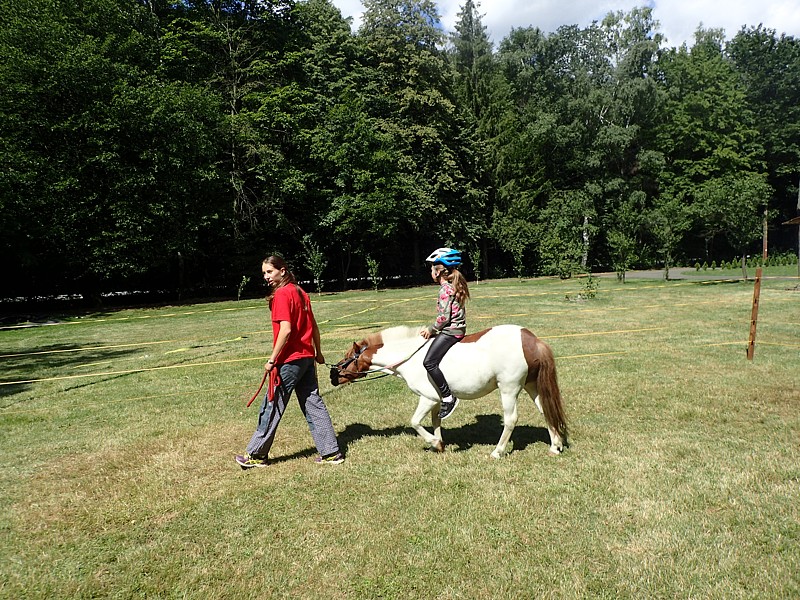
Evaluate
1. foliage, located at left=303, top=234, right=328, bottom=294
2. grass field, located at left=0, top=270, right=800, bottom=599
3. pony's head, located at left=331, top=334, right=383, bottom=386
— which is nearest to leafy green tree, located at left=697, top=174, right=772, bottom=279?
grass field, located at left=0, top=270, right=800, bottom=599

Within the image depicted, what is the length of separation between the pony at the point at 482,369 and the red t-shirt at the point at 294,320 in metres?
0.68

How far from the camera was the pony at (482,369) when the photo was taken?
18.1 feet

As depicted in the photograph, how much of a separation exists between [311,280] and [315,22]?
18.6 meters

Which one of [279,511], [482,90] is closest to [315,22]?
[482,90]

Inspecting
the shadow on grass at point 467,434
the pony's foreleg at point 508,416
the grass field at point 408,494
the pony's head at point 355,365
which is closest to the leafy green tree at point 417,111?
the grass field at point 408,494

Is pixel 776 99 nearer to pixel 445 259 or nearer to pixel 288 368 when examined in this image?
pixel 445 259

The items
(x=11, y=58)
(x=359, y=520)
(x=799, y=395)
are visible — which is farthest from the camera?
(x=11, y=58)

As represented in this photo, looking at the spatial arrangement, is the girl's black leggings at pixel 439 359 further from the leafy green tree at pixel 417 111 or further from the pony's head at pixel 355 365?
the leafy green tree at pixel 417 111

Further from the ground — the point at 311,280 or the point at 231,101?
the point at 231,101

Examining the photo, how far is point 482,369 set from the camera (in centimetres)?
557

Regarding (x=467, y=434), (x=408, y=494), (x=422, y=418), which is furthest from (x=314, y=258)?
(x=408, y=494)

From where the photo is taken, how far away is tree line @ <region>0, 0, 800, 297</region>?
79.9 feet

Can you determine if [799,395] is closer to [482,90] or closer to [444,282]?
[444,282]

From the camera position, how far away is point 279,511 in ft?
15.2
